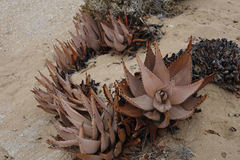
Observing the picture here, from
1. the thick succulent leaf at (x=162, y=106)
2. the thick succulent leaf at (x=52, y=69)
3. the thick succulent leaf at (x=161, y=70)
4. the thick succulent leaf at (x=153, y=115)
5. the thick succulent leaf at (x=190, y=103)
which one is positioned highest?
the thick succulent leaf at (x=52, y=69)

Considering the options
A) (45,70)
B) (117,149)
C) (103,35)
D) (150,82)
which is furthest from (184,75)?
(45,70)

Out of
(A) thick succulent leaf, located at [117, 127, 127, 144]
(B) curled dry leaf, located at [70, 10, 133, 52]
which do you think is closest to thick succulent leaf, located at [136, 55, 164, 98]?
(A) thick succulent leaf, located at [117, 127, 127, 144]

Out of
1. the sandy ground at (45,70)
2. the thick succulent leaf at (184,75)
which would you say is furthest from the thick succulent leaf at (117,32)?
the thick succulent leaf at (184,75)

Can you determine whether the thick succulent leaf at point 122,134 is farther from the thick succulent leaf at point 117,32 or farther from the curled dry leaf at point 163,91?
the thick succulent leaf at point 117,32

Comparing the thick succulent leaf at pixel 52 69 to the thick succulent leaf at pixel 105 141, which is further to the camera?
the thick succulent leaf at pixel 52 69

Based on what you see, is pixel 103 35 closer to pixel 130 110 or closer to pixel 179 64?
pixel 179 64

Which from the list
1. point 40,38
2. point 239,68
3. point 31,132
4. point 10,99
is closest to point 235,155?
point 239,68
